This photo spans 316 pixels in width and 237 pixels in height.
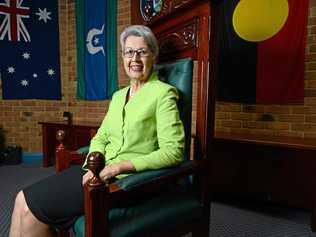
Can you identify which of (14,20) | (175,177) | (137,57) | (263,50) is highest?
(14,20)

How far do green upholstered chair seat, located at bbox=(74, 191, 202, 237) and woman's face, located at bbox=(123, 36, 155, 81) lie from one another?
58 centimetres

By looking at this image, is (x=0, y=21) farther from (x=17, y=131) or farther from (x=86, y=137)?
(x=86, y=137)

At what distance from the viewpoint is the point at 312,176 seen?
1.96m

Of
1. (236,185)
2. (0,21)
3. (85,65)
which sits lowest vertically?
(236,185)

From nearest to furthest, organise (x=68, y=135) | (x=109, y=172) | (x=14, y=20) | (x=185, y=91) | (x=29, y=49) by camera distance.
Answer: (x=109, y=172) < (x=185, y=91) < (x=68, y=135) < (x=14, y=20) < (x=29, y=49)

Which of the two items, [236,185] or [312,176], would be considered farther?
[236,185]

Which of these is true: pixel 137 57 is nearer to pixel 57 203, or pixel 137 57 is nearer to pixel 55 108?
pixel 57 203

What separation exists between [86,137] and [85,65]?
1040 mm

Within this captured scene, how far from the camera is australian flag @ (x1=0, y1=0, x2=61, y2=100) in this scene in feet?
11.9

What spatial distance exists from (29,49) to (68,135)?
1.36 metres

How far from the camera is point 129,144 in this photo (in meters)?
1.23

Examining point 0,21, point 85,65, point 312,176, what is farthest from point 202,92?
point 0,21

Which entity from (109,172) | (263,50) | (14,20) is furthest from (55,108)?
(109,172)

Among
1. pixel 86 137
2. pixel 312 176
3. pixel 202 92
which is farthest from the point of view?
pixel 86 137
